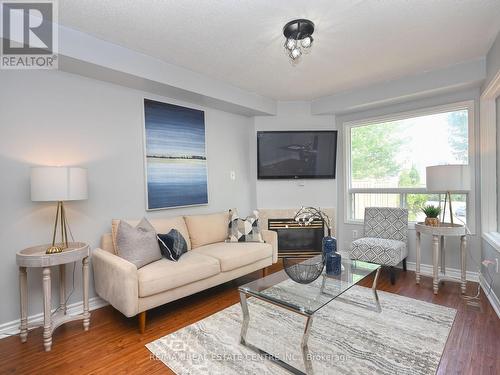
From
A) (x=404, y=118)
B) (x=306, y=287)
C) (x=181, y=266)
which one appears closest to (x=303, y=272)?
(x=306, y=287)

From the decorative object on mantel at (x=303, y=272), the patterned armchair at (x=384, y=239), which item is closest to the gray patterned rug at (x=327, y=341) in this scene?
the decorative object on mantel at (x=303, y=272)

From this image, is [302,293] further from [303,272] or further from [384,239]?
[384,239]

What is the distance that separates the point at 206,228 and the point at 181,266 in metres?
0.92

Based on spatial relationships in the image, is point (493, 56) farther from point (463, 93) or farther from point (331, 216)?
point (331, 216)

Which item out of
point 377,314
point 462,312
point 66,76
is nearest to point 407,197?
point 462,312

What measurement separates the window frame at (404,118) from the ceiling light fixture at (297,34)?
2147 millimetres

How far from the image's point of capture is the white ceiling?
76.7 inches

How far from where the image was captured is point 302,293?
1.97 metres

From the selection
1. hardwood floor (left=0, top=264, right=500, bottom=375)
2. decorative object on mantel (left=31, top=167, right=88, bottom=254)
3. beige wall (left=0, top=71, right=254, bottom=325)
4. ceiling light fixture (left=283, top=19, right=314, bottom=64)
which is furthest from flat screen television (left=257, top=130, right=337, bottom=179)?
decorative object on mantel (left=31, top=167, right=88, bottom=254)

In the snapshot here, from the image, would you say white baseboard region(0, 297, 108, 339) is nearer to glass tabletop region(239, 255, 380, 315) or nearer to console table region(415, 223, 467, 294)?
glass tabletop region(239, 255, 380, 315)

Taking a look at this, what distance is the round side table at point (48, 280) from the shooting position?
1.96 m

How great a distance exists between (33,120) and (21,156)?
0.33 meters

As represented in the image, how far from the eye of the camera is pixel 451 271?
327cm

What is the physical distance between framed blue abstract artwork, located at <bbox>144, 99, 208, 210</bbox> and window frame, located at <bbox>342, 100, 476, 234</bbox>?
2225 millimetres
